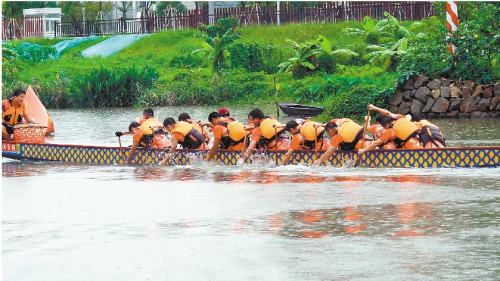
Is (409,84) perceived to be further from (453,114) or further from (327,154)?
(327,154)

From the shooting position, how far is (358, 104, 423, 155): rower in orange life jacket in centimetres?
Answer: 1473

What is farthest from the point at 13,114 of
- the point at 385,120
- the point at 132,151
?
the point at 385,120

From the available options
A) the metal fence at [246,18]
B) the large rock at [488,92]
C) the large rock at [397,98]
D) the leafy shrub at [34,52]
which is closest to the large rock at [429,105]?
the large rock at [397,98]

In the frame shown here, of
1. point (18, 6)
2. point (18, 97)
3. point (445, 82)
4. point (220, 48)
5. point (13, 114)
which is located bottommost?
point (13, 114)

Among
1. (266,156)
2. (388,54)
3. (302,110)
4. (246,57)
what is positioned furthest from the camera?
(246,57)

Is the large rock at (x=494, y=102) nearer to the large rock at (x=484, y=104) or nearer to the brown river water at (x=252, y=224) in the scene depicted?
the large rock at (x=484, y=104)

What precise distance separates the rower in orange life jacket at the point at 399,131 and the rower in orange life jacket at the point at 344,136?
27 centimetres

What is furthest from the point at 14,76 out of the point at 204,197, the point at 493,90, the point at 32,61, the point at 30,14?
the point at 204,197

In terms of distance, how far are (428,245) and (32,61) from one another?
38.1m

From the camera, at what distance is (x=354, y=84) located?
2903cm

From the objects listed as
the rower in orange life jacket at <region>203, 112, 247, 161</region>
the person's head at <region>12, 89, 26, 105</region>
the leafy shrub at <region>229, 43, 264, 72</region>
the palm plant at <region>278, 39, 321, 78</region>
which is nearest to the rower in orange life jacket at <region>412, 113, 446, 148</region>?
the rower in orange life jacket at <region>203, 112, 247, 161</region>

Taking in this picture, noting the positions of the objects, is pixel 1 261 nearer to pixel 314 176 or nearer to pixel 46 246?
pixel 46 246

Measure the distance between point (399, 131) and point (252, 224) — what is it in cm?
474

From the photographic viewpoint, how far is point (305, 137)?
→ 15602mm
